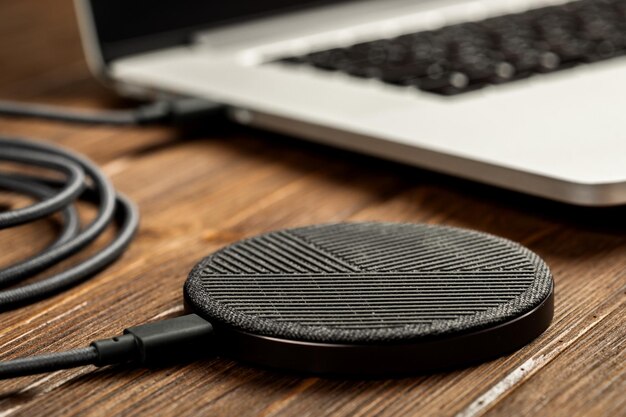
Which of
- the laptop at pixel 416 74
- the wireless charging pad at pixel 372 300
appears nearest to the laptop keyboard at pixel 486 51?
the laptop at pixel 416 74

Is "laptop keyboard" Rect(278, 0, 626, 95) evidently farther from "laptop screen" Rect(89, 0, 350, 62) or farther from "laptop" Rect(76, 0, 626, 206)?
"laptop screen" Rect(89, 0, 350, 62)

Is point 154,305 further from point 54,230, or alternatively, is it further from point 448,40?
point 448,40

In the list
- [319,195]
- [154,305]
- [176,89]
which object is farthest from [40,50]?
[154,305]

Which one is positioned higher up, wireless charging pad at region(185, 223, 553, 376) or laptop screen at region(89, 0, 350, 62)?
laptop screen at region(89, 0, 350, 62)

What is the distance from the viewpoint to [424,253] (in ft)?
1.34

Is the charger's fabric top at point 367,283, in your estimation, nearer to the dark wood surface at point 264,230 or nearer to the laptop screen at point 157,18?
the dark wood surface at point 264,230

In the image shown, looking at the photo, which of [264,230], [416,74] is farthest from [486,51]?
[264,230]

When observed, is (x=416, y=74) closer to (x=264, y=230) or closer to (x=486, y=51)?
(x=486, y=51)

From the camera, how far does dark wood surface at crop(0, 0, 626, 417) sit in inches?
13.1

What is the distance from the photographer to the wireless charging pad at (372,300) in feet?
1.11

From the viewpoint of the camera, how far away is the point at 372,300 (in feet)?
1.18

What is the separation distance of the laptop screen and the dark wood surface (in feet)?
0.23

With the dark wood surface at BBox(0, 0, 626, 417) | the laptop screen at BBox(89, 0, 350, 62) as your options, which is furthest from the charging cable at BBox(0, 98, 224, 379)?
the laptop screen at BBox(89, 0, 350, 62)

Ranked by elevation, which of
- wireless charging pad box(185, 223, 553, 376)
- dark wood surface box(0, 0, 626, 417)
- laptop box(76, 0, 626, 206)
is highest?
laptop box(76, 0, 626, 206)
